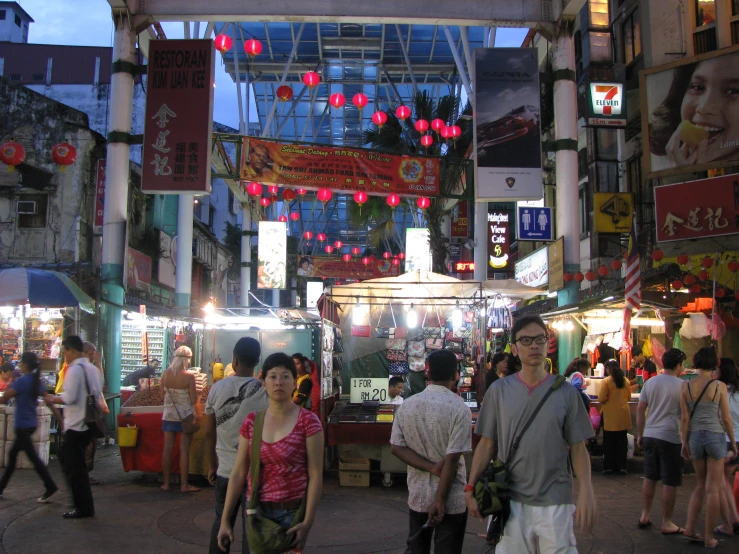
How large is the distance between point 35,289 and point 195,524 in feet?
19.5

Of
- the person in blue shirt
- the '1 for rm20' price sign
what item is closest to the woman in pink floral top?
the person in blue shirt

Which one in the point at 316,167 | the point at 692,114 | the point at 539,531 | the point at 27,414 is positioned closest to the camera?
the point at 539,531

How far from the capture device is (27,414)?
815cm

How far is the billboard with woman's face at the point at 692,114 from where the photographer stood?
14.3 meters

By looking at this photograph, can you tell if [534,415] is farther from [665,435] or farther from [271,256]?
[271,256]

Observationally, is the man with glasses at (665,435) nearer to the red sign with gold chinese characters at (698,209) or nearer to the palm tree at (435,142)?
the red sign with gold chinese characters at (698,209)

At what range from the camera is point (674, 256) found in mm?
16109

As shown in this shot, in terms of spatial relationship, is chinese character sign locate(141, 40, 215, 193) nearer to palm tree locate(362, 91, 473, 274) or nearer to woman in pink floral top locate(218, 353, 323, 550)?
palm tree locate(362, 91, 473, 274)

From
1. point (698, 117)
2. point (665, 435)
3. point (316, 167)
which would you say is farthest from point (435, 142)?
point (665, 435)

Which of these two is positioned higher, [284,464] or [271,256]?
[271,256]

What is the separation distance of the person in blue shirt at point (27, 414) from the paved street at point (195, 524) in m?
0.33

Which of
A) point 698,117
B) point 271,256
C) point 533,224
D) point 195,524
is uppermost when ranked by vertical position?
point 698,117

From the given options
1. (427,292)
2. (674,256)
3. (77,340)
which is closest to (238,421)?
(77,340)

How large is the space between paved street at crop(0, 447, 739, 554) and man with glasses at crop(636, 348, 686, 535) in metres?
0.40
